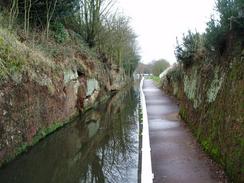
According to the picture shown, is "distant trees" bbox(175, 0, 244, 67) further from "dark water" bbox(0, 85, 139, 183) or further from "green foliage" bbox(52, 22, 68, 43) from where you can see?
"green foliage" bbox(52, 22, 68, 43)

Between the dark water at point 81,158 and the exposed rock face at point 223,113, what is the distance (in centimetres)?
190

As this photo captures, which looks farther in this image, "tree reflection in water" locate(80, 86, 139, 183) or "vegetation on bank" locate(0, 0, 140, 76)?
"vegetation on bank" locate(0, 0, 140, 76)

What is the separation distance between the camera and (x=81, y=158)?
940 cm

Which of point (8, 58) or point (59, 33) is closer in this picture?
point (8, 58)

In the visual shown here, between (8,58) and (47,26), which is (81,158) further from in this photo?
(47,26)

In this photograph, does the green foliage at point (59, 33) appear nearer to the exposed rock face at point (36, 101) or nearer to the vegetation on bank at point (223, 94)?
the exposed rock face at point (36, 101)

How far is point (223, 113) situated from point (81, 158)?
4.03 meters

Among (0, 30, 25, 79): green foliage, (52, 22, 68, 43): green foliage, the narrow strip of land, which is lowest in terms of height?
the narrow strip of land

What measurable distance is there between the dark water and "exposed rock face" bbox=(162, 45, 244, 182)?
1.90m

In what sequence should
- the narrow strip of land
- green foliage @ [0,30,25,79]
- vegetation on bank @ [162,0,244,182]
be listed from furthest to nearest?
green foliage @ [0,30,25,79] → the narrow strip of land → vegetation on bank @ [162,0,244,182]

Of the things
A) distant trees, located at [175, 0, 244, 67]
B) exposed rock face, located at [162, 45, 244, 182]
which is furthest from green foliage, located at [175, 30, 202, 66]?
exposed rock face, located at [162, 45, 244, 182]

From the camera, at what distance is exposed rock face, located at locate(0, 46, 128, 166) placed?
28.7 ft

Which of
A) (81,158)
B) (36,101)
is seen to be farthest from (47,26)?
(81,158)

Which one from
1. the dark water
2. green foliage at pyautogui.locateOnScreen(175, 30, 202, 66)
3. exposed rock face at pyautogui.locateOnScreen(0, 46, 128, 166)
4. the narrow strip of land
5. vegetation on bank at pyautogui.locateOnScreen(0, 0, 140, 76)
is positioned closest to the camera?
the narrow strip of land
